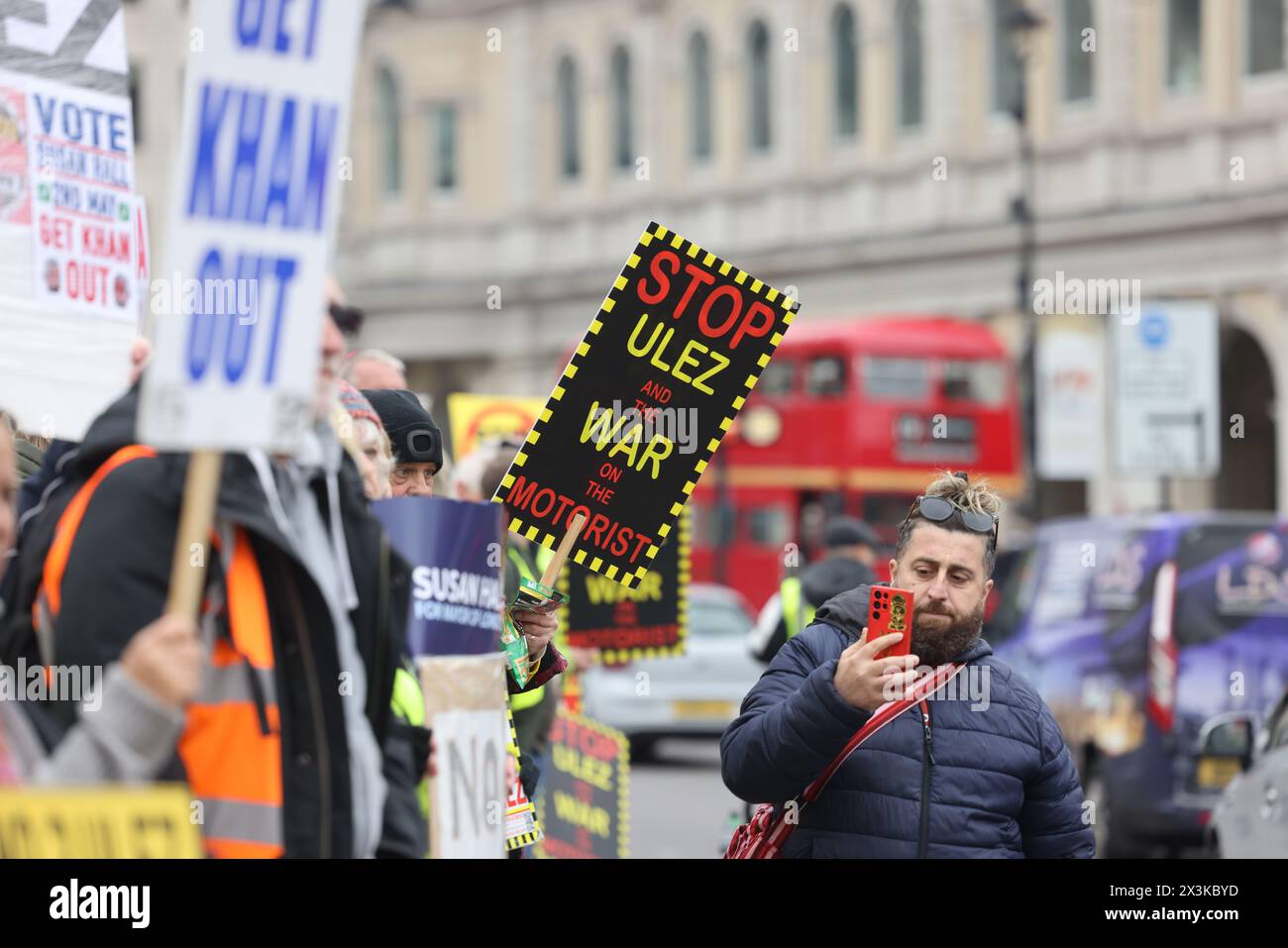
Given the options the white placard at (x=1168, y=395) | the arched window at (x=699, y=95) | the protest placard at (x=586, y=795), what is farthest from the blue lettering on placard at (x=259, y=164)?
the arched window at (x=699, y=95)

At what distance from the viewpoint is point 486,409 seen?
458 inches

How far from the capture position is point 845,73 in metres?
44.3

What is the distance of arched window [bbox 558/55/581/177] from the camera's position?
169ft

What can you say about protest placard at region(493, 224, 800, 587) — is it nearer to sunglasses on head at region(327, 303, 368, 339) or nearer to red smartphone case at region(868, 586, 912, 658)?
sunglasses on head at region(327, 303, 368, 339)

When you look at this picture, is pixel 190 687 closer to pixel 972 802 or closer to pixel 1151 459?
pixel 972 802

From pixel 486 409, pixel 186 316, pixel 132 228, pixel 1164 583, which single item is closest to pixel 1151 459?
pixel 1164 583

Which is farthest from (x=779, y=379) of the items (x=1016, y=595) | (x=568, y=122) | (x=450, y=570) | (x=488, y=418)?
(x=568, y=122)

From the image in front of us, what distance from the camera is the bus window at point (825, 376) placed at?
2823cm

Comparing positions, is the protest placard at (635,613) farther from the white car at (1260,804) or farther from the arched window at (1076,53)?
the arched window at (1076,53)

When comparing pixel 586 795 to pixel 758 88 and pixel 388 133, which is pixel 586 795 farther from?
pixel 388 133

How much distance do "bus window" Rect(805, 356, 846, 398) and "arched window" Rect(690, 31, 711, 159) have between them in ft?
65.4

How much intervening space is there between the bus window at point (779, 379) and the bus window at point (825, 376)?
9.7 inches

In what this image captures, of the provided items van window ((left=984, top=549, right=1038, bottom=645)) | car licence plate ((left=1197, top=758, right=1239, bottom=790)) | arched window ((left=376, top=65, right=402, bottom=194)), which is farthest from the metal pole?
arched window ((left=376, top=65, right=402, bottom=194))

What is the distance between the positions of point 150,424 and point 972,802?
195cm
